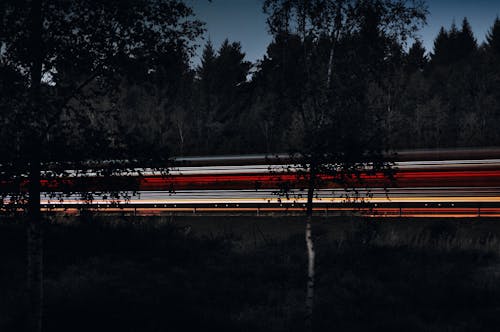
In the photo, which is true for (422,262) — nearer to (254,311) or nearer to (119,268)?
(254,311)

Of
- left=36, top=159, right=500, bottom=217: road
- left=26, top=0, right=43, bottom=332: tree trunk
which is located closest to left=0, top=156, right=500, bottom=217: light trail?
left=36, top=159, right=500, bottom=217: road

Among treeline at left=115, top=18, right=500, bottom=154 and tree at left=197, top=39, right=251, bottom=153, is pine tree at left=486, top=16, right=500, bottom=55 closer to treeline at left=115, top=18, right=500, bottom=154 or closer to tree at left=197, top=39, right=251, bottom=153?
treeline at left=115, top=18, right=500, bottom=154

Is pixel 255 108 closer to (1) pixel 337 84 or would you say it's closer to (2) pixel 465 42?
(1) pixel 337 84

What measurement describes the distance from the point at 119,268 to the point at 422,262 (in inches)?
306

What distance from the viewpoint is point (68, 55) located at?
27.2 ft

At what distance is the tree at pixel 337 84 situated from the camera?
9297 millimetres

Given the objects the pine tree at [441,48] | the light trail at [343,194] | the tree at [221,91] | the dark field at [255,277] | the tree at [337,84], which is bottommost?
the dark field at [255,277]

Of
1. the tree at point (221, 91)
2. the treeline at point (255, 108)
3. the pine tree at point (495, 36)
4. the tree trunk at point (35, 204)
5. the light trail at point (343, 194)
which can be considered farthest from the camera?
the pine tree at point (495, 36)

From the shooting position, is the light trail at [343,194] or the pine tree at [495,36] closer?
the light trail at [343,194]

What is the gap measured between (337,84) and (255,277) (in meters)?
5.44

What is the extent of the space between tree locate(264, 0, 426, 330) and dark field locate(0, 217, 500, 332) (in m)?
1.28

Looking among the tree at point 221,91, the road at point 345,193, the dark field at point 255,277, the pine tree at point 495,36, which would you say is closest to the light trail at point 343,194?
the road at point 345,193

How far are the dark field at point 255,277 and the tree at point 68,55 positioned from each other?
2265 millimetres

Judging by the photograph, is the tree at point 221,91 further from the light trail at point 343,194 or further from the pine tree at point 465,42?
the pine tree at point 465,42
